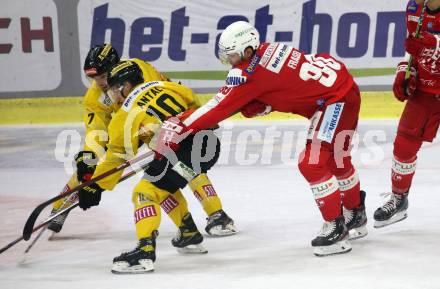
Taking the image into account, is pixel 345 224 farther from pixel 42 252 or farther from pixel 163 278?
pixel 42 252

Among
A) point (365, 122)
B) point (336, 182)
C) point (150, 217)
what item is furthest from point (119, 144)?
point (365, 122)

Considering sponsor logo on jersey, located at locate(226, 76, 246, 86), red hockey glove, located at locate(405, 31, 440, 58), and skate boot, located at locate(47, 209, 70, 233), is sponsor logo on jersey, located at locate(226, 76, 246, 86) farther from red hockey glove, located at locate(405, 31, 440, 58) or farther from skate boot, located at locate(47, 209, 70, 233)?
skate boot, located at locate(47, 209, 70, 233)

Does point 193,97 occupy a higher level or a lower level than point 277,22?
higher

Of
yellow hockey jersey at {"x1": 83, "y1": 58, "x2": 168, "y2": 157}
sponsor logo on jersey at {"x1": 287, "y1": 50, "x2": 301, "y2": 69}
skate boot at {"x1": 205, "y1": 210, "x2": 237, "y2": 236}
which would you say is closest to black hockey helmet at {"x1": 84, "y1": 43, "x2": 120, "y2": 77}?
yellow hockey jersey at {"x1": 83, "y1": 58, "x2": 168, "y2": 157}

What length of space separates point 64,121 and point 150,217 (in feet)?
14.5

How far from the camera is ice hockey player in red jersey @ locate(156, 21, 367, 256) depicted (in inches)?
158

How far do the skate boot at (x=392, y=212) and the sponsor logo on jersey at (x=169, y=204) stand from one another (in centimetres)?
108

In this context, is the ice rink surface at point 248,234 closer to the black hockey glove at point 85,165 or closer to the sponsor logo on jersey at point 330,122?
the black hockey glove at point 85,165

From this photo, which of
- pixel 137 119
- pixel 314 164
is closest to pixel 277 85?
pixel 314 164

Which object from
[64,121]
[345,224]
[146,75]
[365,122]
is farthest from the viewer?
[64,121]

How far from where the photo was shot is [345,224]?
4.27 m

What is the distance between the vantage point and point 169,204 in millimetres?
4312

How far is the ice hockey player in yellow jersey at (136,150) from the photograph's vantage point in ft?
13.2

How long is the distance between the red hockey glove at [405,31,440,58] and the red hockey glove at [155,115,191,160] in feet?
4.06
